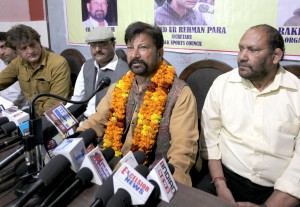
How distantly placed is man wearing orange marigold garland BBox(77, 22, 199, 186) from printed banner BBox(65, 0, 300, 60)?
551mm

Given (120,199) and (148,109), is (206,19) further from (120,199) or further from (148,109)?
(120,199)

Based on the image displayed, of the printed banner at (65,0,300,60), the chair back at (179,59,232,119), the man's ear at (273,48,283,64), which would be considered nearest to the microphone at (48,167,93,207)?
the man's ear at (273,48,283,64)

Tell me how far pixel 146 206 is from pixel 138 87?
87 cm

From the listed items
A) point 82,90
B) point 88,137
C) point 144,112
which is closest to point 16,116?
point 88,137

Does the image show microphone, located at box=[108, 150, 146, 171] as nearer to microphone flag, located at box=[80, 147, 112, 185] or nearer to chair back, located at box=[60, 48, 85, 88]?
microphone flag, located at box=[80, 147, 112, 185]

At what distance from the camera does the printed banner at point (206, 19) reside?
1665 mm

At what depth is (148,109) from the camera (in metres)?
1.50

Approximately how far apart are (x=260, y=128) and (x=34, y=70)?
199 cm

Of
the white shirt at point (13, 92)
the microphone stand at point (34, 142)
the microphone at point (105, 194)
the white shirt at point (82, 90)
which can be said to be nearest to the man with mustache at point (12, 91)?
the white shirt at point (13, 92)

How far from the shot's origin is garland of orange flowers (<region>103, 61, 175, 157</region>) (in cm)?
147

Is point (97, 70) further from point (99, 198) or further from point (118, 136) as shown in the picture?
point (99, 198)

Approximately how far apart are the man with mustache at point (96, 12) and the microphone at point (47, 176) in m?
2.02

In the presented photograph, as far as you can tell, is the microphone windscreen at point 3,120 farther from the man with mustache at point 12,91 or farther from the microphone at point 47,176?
the man with mustache at point 12,91

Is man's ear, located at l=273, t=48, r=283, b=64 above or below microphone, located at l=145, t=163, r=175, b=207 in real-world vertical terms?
above
